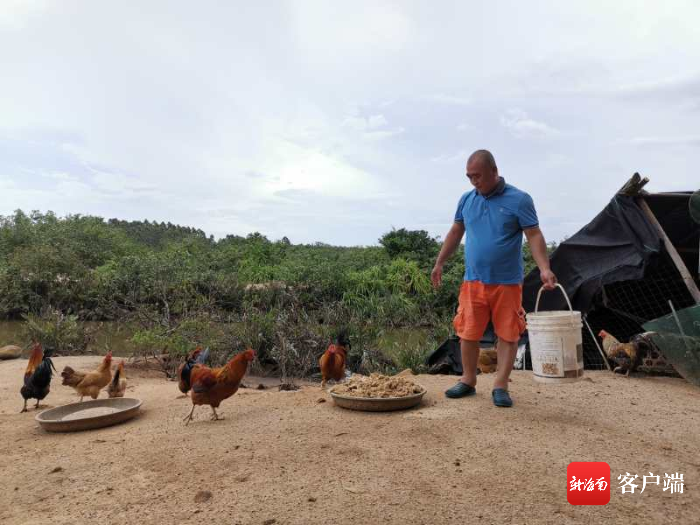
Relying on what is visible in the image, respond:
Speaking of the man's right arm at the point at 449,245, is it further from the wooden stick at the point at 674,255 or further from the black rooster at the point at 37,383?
the black rooster at the point at 37,383

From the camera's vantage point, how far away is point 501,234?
4051 mm

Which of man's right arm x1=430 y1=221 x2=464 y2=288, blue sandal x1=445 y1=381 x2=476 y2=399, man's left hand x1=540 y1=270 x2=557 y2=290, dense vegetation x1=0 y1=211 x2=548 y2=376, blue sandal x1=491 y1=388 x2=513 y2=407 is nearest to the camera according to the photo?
man's left hand x1=540 y1=270 x2=557 y2=290

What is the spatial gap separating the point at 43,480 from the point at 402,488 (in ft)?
6.87

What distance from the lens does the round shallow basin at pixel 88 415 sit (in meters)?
4.12

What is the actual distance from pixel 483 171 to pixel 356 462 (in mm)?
2298

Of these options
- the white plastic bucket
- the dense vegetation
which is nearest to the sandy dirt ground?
the white plastic bucket

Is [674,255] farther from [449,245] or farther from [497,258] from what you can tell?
[497,258]

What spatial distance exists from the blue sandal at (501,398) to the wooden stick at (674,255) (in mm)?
3139

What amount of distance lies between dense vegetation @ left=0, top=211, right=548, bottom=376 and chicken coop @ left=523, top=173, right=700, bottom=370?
8.11 ft

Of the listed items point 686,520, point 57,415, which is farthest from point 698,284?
point 57,415

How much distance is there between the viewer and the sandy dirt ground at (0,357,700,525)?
2.49 metres

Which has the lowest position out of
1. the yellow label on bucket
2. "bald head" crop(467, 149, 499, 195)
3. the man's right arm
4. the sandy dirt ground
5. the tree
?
the sandy dirt ground

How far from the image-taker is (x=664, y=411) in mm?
4316

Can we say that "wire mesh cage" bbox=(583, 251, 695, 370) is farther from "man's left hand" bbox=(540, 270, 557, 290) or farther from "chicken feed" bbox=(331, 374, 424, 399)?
"chicken feed" bbox=(331, 374, 424, 399)
